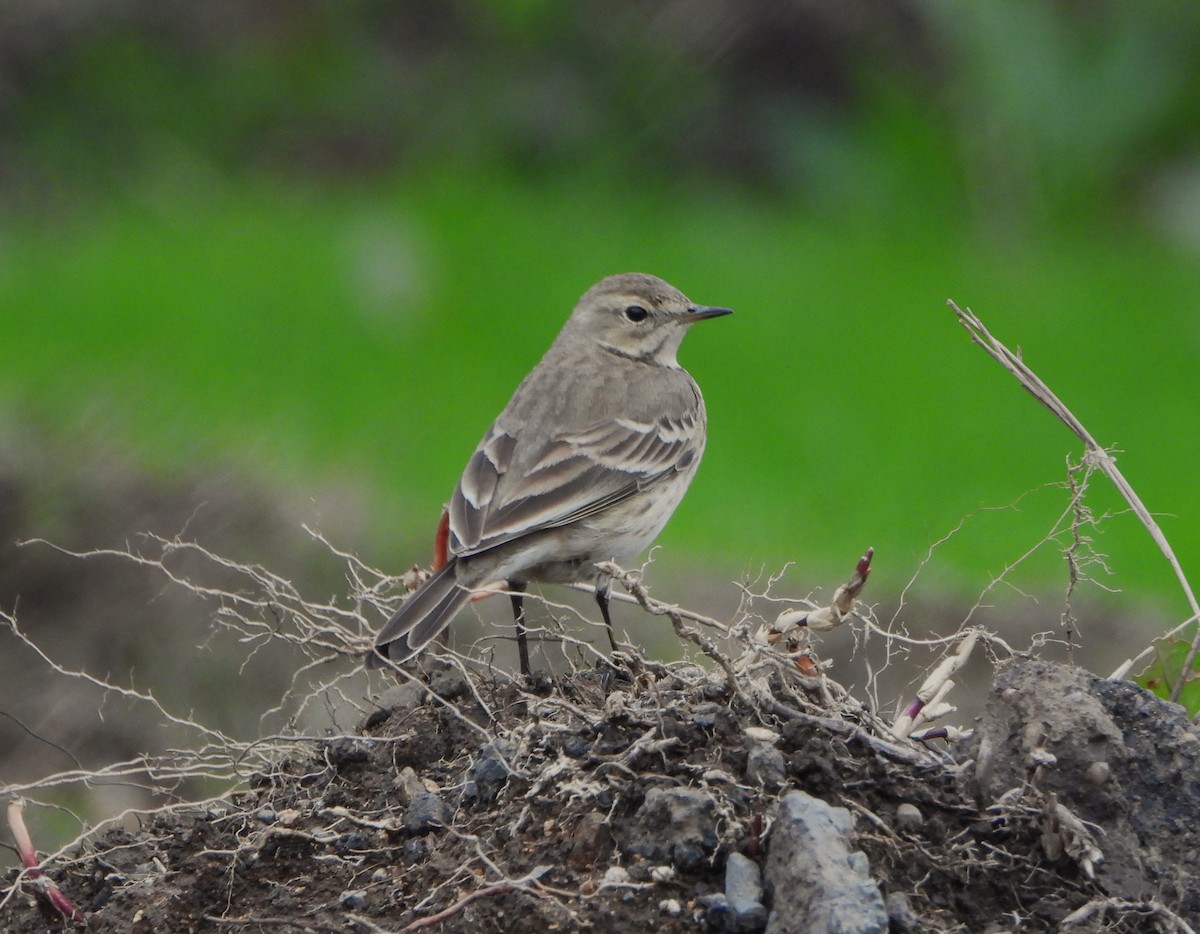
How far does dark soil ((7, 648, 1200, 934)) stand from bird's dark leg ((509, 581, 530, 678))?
489 mm

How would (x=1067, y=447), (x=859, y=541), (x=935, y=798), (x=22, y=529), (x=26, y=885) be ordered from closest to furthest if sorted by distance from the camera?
(x=935, y=798) → (x=26, y=885) → (x=22, y=529) → (x=859, y=541) → (x=1067, y=447)

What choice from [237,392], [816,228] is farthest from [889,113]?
[237,392]

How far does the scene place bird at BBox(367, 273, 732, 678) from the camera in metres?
5.67

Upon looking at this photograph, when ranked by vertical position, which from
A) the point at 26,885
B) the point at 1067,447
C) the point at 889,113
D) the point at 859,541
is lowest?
the point at 26,885

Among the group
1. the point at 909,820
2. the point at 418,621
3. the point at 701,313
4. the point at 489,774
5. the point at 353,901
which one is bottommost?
the point at 353,901

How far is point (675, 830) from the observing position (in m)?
3.61

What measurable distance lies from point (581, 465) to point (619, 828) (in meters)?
2.74

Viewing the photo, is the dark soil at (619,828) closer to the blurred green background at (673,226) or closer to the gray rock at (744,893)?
the gray rock at (744,893)

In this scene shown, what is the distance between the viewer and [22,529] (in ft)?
26.4

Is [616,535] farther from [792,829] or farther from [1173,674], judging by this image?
[792,829]

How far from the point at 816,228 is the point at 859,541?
19.0 feet

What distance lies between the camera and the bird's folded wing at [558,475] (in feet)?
19.1

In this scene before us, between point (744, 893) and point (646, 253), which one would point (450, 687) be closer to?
point (744, 893)

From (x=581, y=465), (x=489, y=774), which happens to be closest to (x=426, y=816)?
(x=489, y=774)
